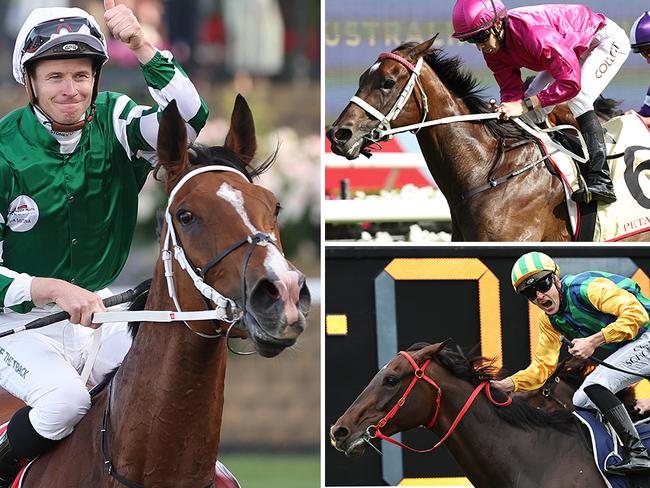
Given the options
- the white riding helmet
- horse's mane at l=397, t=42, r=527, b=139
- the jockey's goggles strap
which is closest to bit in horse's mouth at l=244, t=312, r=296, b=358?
the jockey's goggles strap

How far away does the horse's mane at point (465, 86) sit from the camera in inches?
191

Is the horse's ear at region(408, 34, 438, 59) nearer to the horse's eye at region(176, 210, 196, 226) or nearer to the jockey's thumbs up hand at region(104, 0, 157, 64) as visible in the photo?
the jockey's thumbs up hand at region(104, 0, 157, 64)

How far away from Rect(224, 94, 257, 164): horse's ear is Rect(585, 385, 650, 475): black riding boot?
2.19m

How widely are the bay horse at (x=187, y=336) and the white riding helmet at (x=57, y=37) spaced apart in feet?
1.49

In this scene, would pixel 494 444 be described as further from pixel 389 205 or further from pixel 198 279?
pixel 198 279

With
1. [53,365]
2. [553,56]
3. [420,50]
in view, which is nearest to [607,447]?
[553,56]

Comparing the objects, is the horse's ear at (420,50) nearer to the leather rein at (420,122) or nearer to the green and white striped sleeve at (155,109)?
the leather rein at (420,122)

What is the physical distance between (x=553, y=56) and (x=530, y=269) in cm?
105

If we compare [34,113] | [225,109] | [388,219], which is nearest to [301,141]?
[225,109]

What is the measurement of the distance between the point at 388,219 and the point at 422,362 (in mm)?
1608

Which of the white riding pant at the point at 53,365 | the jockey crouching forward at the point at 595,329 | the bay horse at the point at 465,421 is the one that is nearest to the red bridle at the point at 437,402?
the bay horse at the point at 465,421

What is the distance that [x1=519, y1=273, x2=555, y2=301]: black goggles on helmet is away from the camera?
13.2 feet

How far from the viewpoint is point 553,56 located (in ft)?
14.4

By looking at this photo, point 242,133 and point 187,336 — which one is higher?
point 242,133
